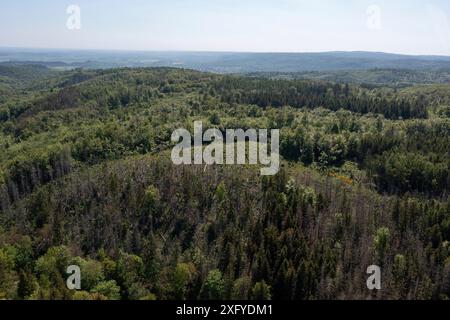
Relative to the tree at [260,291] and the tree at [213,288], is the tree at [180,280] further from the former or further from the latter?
the tree at [260,291]

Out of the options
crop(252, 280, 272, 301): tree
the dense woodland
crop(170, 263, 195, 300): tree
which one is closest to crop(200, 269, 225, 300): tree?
the dense woodland

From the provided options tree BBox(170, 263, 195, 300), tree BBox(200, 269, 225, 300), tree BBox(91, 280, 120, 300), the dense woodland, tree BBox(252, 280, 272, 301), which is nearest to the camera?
tree BBox(252, 280, 272, 301)

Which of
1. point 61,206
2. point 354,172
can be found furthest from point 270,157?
point 61,206

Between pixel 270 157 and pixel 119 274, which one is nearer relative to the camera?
pixel 119 274

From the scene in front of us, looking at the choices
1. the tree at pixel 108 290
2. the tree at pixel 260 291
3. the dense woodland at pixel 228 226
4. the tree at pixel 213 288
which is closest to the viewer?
the tree at pixel 260 291

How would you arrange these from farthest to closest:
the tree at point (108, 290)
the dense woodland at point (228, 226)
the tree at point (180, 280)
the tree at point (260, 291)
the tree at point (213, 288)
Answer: the dense woodland at point (228, 226) → the tree at point (180, 280) → the tree at point (213, 288) → the tree at point (108, 290) → the tree at point (260, 291)

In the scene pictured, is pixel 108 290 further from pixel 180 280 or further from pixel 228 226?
pixel 228 226

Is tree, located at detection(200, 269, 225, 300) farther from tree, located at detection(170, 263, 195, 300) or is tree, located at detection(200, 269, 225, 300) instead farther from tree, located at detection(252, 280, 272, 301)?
tree, located at detection(252, 280, 272, 301)

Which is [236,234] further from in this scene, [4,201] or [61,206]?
[4,201]

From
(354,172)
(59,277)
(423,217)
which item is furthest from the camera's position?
(354,172)

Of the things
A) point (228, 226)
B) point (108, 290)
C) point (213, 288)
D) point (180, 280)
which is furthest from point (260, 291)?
point (108, 290)

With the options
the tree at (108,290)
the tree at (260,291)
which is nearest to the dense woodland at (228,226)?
the tree at (260,291)
